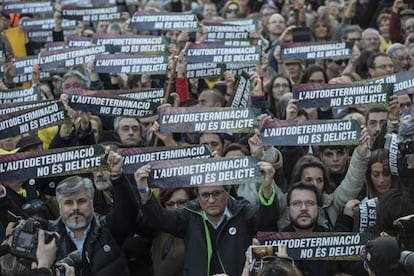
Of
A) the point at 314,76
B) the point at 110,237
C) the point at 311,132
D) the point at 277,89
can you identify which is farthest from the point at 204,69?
the point at 110,237

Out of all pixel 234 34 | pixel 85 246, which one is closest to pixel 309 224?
pixel 85 246

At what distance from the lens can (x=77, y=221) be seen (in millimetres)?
7906

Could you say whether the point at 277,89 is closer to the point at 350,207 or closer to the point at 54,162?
the point at 350,207

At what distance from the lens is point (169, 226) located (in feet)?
25.9

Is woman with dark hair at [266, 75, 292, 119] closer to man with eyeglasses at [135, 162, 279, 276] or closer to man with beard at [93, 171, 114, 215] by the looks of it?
man with beard at [93, 171, 114, 215]

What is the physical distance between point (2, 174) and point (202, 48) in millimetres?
3830

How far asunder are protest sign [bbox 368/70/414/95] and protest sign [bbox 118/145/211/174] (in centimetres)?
174

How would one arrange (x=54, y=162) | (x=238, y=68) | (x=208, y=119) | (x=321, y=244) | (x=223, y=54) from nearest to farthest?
(x=321, y=244)
(x=54, y=162)
(x=208, y=119)
(x=223, y=54)
(x=238, y=68)

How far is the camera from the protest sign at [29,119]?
9000mm

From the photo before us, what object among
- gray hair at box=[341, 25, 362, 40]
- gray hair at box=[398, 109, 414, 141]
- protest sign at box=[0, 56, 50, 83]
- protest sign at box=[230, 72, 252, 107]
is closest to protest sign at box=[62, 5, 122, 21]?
protest sign at box=[0, 56, 50, 83]

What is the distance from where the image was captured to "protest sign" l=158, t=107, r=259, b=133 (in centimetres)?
879

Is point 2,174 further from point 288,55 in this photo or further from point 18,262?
point 288,55

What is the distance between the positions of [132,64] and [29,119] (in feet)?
7.59

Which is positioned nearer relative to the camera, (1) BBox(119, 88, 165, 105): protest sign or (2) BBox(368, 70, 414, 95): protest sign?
(2) BBox(368, 70, 414, 95): protest sign
